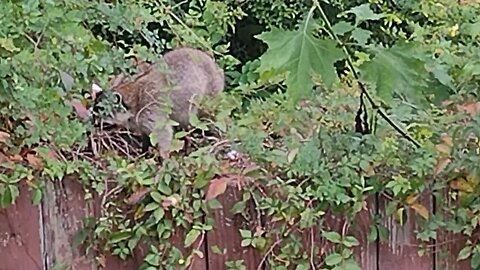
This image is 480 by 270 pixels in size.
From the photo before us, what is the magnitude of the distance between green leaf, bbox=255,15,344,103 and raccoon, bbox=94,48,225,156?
2.30ft

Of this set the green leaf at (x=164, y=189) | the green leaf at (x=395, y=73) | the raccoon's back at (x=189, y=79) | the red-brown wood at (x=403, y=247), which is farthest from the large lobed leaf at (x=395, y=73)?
the raccoon's back at (x=189, y=79)

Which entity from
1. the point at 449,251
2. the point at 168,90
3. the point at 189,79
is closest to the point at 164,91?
the point at 168,90

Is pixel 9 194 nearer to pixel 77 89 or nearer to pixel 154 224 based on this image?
pixel 154 224

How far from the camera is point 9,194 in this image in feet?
6.58

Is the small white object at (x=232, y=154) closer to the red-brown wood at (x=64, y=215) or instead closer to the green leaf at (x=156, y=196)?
the green leaf at (x=156, y=196)

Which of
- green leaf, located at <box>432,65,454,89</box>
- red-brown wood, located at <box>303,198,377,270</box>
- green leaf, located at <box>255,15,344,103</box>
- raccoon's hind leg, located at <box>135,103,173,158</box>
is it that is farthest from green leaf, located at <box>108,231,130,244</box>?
green leaf, located at <box>432,65,454,89</box>

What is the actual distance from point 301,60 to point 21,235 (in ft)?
2.65

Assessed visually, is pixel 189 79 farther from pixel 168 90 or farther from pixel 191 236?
pixel 191 236

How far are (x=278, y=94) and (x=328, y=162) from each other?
42.2 inches

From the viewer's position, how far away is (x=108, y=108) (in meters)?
2.61

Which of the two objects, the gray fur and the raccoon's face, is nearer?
the raccoon's face

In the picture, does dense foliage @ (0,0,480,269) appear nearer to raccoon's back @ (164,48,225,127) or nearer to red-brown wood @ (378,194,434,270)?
red-brown wood @ (378,194,434,270)

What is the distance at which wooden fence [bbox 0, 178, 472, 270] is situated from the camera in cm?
201

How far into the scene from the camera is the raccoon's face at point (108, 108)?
254 cm
